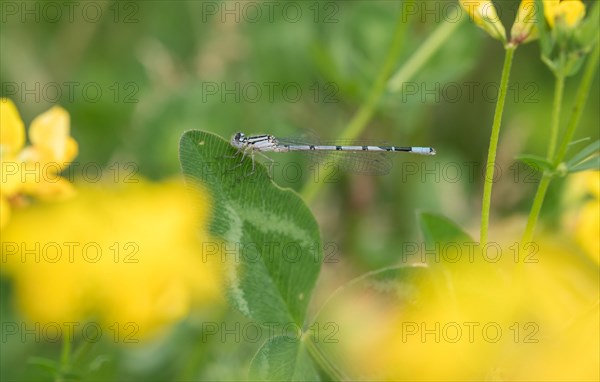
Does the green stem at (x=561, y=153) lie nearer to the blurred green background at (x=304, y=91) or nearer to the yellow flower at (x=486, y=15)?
the yellow flower at (x=486, y=15)

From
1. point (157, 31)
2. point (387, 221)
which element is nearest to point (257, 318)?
point (387, 221)

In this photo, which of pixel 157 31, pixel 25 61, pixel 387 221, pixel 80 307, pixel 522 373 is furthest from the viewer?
pixel 157 31

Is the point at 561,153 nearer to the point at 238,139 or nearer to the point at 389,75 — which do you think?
the point at 238,139

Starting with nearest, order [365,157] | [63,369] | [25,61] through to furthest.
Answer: [63,369], [365,157], [25,61]

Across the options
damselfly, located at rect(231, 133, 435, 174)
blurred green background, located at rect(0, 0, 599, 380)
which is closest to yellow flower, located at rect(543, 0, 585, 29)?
damselfly, located at rect(231, 133, 435, 174)

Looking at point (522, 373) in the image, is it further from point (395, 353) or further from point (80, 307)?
point (80, 307)
